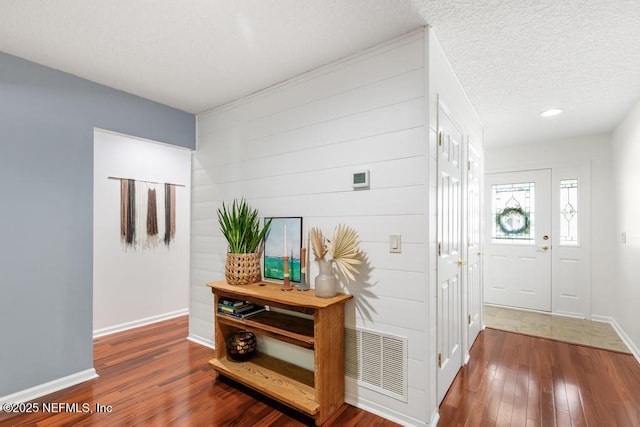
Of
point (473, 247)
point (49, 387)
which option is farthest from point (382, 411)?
point (49, 387)

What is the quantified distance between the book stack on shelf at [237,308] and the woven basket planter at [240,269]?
0.15m

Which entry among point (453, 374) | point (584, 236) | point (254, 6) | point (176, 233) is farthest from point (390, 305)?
point (584, 236)

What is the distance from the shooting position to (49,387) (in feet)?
7.76

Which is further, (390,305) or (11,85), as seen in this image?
(11,85)

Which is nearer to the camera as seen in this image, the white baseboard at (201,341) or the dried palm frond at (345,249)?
the dried palm frond at (345,249)

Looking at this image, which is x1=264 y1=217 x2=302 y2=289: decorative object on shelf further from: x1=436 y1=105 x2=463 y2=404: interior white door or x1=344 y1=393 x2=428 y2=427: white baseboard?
x1=436 y1=105 x2=463 y2=404: interior white door

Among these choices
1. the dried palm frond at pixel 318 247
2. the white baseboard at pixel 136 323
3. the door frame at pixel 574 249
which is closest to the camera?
the dried palm frond at pixel 318 247

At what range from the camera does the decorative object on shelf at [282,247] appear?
251 centimetres

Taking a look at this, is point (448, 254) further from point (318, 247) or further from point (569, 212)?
point (569, 212)

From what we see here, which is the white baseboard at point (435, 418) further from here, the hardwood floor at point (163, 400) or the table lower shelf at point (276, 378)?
the table lower shelf at point (276, 378)

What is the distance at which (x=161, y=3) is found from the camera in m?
1.72

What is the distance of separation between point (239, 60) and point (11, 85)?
5.40ft

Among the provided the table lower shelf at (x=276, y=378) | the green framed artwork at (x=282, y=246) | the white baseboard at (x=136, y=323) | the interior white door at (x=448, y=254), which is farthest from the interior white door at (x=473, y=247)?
the white baseboard at (x=136, y=323)

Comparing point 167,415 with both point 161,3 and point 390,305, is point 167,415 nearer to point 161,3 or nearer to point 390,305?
point 390,305
